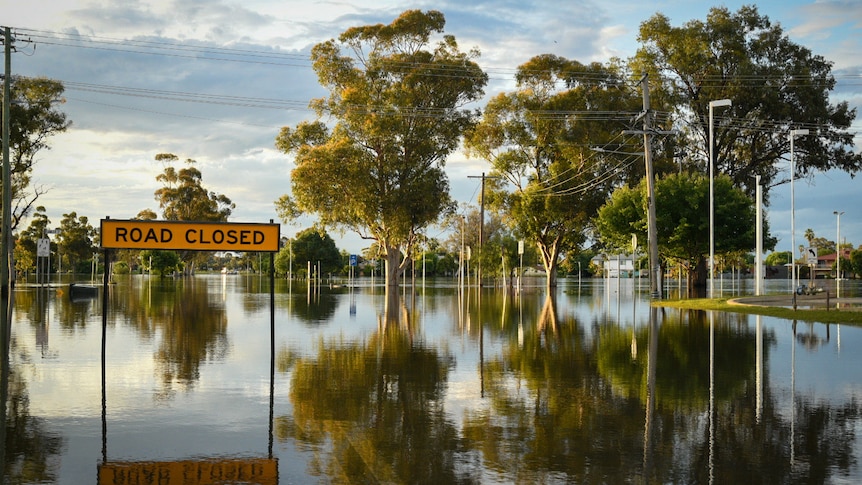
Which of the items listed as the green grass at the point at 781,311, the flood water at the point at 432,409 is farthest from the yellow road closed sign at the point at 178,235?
the green grass at the point at 781,311

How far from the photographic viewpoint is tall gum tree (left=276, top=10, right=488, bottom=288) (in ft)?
196

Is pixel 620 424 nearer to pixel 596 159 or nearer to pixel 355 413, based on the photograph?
pixel 355 413

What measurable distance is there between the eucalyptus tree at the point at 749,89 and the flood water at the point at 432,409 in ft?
132

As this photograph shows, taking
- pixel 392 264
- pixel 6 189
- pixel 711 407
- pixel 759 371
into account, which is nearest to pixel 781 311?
pixel 759 371

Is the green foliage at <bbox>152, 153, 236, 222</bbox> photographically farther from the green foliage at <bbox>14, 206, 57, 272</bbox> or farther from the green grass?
the green grass

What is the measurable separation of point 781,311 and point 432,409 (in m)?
22.7

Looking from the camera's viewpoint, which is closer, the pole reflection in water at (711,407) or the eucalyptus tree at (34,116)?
the pole reflection in water at (711,407)

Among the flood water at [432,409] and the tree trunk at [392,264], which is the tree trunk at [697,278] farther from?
the flood water at [432,409]

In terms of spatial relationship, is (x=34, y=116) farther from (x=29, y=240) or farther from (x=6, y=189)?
(x=29, y=240)

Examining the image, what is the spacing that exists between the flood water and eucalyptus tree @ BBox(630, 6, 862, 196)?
1578 inches

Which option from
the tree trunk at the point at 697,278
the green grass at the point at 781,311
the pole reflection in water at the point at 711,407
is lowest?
the pole reflection in water at the point at 711,407

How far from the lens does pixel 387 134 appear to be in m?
60.1

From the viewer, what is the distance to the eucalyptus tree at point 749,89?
5753 centimetres

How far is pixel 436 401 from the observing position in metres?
11.1
